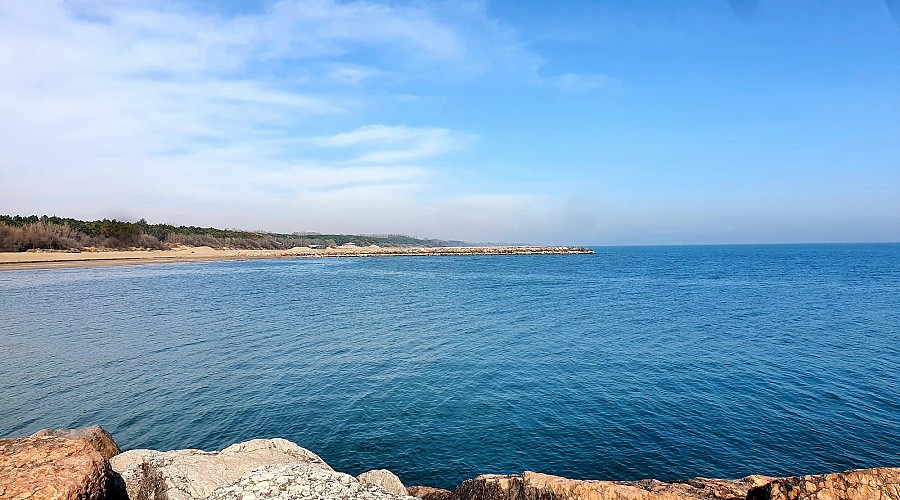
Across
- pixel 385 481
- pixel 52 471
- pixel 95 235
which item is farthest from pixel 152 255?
pixel 52 471

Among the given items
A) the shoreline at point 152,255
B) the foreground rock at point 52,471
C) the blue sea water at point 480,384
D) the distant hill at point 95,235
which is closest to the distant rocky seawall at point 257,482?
the foreground rock at point 52,471

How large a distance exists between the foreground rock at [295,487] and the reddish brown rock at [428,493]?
3.71 m

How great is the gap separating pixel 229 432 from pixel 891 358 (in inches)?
1298

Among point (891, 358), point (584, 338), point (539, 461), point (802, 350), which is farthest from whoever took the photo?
point (584, 338)

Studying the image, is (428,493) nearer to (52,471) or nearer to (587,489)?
(587,489)

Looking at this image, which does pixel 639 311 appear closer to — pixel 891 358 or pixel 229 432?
pixel 891 358

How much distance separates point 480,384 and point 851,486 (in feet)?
53.7

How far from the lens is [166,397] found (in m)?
20.3

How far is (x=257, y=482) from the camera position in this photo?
7.31 m

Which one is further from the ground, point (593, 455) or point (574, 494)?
point (574, 494)

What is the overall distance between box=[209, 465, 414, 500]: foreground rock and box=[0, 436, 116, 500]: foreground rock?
153 centimetres

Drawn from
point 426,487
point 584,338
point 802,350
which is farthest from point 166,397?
point 802,350

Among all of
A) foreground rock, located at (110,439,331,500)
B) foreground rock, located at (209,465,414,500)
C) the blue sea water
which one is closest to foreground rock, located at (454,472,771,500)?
foreground rock, located at (209,465,414,500)

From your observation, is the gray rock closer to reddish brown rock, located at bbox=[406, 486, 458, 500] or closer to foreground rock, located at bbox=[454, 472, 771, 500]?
reddish brown rock, located at bbox=[406, 486, 458, 500]
